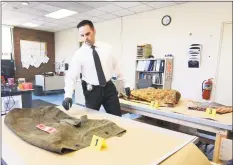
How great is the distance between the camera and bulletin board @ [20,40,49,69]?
6373 millimetres

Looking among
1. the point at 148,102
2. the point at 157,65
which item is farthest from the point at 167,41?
the point at 148,102

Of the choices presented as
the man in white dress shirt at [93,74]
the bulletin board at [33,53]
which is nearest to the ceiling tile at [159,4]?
the man in white dress shirt at [93,74]

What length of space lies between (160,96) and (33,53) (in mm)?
6172

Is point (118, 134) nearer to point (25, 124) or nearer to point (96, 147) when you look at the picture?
point (96, 147)

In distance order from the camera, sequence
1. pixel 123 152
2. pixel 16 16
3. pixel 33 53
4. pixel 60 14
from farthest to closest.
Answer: pixel 33 53 < pixel 16 16 < pixel 60 14 < pixel 123 152

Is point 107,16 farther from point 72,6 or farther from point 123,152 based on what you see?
point 123,152

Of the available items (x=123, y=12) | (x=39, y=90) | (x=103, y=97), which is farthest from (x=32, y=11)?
(x=103, y=97)

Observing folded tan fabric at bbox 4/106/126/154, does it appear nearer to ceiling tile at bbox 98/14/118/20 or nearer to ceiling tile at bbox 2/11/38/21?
ceiling tile at bbox 98/14/118/20

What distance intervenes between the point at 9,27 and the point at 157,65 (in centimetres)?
502

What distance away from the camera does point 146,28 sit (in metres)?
4.16

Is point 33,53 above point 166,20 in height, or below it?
below

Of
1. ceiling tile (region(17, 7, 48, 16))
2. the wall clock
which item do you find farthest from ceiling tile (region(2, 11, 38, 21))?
the wall clock

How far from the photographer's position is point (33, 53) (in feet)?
22.1

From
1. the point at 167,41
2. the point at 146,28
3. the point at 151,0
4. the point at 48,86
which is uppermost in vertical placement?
the point at 151,0
